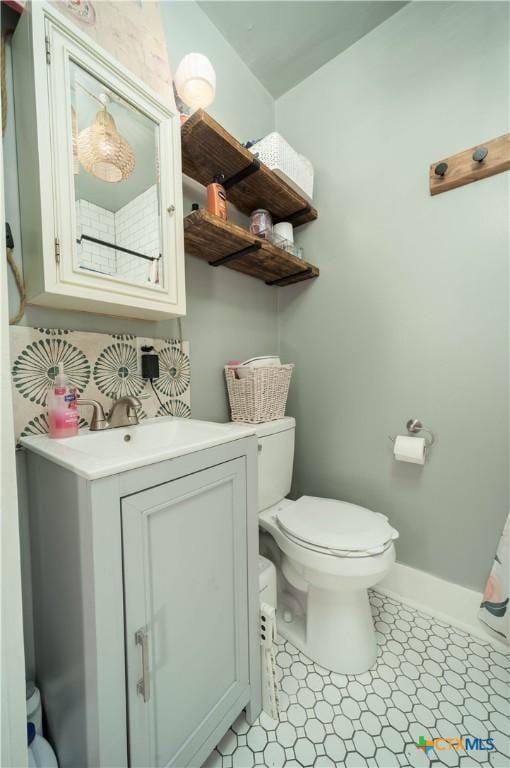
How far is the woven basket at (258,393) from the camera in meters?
1.31

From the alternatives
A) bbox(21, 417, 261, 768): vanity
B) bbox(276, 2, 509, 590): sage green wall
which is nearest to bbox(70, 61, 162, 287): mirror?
Answer: bbox(21, 417, 261, 768): vanity

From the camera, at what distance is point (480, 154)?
109 cm

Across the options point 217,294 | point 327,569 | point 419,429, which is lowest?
point 327,569

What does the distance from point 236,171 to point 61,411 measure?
115 cm

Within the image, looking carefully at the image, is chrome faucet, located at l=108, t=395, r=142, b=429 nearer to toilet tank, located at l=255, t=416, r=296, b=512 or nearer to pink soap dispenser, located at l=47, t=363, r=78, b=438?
pink soap dispenser, located at l=47, t=363, r=78, b=438

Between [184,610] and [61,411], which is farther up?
[61,411]

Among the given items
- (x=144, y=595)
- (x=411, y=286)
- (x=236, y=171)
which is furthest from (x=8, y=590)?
(x=411, y=286)

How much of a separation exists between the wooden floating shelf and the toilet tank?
755mm

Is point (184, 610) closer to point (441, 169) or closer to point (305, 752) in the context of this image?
point (305, 752)

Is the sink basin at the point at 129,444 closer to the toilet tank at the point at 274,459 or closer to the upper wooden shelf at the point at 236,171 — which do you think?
the toilet tank at the point at 274,459

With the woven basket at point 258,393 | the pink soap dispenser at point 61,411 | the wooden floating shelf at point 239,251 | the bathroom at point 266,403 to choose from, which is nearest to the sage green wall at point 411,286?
the bathroom at point 266,403

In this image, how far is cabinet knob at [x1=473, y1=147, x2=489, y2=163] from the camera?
1.08 metres

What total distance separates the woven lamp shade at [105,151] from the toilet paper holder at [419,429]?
145 cm

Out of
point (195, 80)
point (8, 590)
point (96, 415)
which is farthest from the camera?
point (195, 80)
